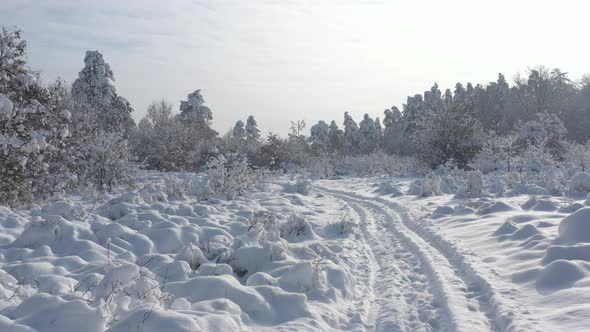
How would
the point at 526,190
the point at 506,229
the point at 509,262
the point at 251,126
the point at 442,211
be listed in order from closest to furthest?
the point at 509,262, the point at 506,229, the point at 442,211, the point at 526,190, the point at 251,126

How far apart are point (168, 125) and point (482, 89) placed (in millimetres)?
47453

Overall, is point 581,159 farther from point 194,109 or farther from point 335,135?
point 335,135

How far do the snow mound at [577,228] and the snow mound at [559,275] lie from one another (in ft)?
3.96

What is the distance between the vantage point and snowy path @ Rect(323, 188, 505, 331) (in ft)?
14.9

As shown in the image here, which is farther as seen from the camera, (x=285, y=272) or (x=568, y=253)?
(x=568, y=253)

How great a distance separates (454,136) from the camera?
25.0 meters

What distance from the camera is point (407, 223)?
10.4m

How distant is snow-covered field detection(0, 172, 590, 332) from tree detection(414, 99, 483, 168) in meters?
15.4

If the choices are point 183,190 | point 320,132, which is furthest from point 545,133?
point 320,132

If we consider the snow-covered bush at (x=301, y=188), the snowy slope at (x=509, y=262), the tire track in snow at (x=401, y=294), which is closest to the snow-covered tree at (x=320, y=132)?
the snow-covered bush at (x=301, y=188)

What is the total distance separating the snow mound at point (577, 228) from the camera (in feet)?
21.1

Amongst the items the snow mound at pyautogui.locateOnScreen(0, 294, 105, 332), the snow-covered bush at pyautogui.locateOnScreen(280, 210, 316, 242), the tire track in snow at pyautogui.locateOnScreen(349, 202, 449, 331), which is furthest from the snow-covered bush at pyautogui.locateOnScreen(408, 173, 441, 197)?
the snow mound at pyautogui.locateOnScreen(0, 294, 105, 332)

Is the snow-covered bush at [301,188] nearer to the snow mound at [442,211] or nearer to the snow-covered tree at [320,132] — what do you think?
the snow mound at [442,211]

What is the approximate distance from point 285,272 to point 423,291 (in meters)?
1.72
